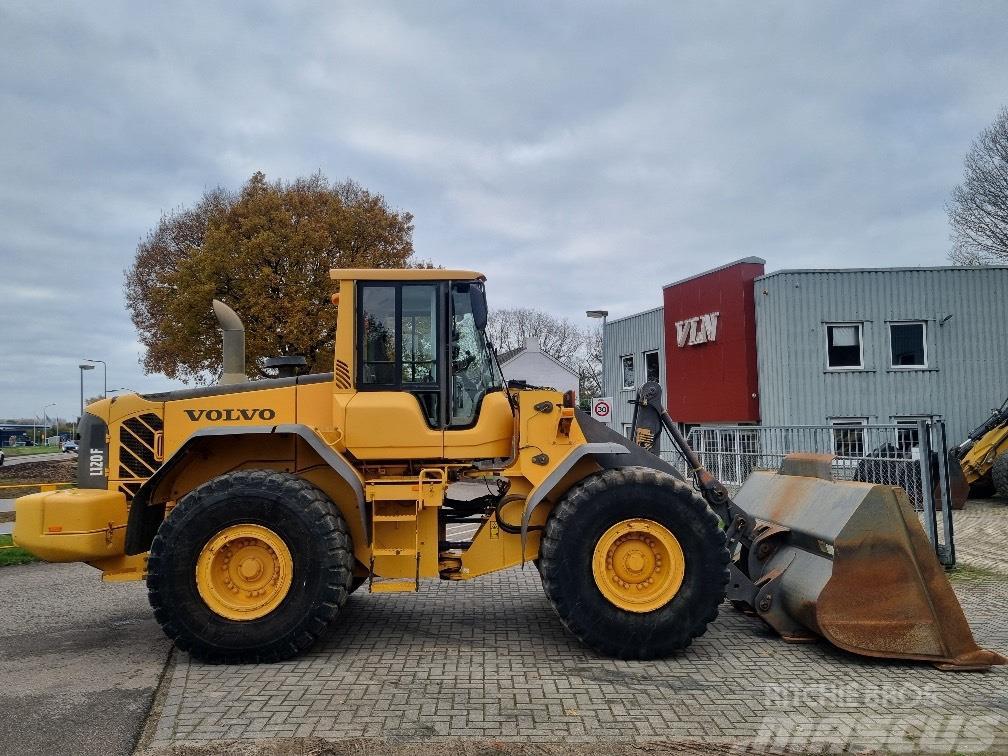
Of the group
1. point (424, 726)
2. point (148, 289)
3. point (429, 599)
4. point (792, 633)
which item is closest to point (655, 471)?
point (792, 633)

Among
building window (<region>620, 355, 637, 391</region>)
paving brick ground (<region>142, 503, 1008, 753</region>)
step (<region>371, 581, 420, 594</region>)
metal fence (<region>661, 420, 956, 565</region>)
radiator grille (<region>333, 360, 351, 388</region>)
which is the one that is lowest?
paving brick ground (<region>142, 503, 1008, 753</region>)

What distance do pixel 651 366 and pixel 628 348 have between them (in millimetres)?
1394

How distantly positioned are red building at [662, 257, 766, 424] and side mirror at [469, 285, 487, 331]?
14957mm

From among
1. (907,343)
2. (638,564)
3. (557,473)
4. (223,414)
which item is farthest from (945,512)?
(907,343)

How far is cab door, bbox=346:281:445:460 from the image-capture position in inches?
229

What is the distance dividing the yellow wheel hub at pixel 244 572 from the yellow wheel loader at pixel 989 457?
532 inches

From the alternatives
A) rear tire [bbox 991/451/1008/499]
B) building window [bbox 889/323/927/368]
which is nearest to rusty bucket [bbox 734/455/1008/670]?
rear tire [bbox 991/451/1008/499]

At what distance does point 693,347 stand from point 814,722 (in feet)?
59.0

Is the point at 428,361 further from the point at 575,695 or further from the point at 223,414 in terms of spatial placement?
the point at 575,695

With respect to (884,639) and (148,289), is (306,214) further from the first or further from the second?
(884,639)

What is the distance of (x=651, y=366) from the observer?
80.2 feet

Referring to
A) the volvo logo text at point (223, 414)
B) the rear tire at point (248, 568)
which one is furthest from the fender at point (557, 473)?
the volvo logo text at point (223, 414)

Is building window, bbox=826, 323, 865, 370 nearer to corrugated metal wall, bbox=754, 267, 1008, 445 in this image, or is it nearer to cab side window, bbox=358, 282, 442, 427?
corrugated metal wall, bbox=754, 267, 1008, 445

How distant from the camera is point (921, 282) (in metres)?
18.8
